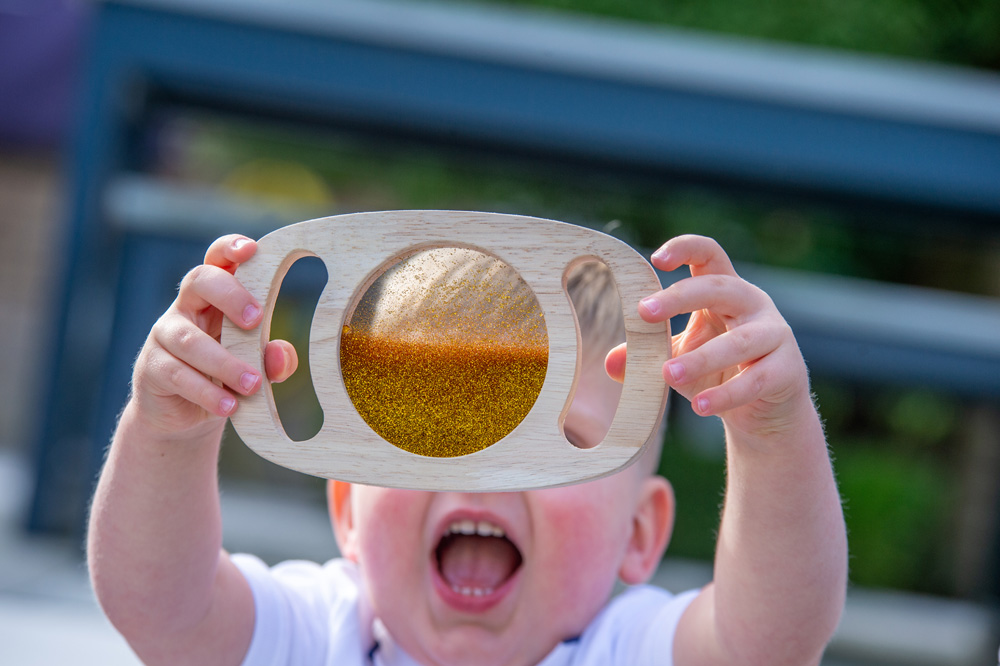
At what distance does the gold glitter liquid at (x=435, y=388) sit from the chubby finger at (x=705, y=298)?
116 millimetres

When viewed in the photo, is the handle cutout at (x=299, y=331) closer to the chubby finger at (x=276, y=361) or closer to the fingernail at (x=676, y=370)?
the chubby finger at (x=276, y=361)

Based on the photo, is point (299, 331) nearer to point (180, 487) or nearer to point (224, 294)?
point (180, 487)

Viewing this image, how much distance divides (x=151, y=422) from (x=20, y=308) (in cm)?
568

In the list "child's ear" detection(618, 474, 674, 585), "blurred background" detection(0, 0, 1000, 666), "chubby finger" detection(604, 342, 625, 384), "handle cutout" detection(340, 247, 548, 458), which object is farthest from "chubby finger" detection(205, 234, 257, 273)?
"blurred background" detection(0, 0, 1000, 666)

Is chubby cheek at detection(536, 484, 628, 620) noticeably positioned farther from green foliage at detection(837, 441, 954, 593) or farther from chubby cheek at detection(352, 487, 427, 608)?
green foliage at detection(837, 441, 954, 593)

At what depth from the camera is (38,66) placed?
3.34 meters

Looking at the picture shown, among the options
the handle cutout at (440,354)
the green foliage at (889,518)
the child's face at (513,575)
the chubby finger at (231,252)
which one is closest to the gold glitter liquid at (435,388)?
the handle cutout at (440,354)

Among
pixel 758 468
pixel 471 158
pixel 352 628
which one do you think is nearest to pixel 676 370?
pixel 758 468

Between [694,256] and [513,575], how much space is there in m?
0.45

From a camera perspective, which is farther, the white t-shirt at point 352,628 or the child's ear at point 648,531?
the child's ear at point 648,531

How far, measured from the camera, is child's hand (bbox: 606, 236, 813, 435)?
2.20 ft

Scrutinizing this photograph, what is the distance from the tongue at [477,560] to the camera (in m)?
0.99

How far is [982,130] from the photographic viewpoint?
6.27 ft

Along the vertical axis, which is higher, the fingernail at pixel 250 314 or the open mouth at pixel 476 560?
the fingernail at pixel 250 314
